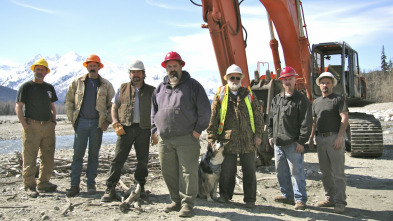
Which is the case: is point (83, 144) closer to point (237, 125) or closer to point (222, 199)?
point (222, 199)

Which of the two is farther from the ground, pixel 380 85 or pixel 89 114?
pixel 380 85

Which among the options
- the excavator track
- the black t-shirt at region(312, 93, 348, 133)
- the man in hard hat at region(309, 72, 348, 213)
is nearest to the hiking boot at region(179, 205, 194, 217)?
the man in hard hat at region(309, 72, 348, 213)

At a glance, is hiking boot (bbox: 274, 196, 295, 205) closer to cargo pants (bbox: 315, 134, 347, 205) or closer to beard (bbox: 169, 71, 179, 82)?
cargo pants (bbox: 315, 134, 347, 205)

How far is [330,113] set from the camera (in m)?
4.84

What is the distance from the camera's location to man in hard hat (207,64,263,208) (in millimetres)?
4820

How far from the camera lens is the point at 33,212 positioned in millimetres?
4590

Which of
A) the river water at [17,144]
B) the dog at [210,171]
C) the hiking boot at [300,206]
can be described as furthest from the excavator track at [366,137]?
the river water at [17,144]

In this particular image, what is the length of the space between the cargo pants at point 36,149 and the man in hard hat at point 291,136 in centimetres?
376

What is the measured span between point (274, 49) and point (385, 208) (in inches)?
210

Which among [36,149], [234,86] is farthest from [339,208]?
[36,149]

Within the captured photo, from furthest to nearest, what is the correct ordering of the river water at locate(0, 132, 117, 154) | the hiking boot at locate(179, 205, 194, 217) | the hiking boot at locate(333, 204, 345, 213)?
the river water at locate(0, 132, 117, 154), the hiking boot at locate(333, 204, 345, 213), the hiking boot at locate(179, 205, 194, 217)

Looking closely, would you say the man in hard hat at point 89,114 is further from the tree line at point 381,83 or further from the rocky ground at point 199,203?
the tree line at point 381,83

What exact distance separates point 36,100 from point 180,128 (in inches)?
109

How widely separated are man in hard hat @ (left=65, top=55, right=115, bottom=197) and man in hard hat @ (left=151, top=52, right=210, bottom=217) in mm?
1274
